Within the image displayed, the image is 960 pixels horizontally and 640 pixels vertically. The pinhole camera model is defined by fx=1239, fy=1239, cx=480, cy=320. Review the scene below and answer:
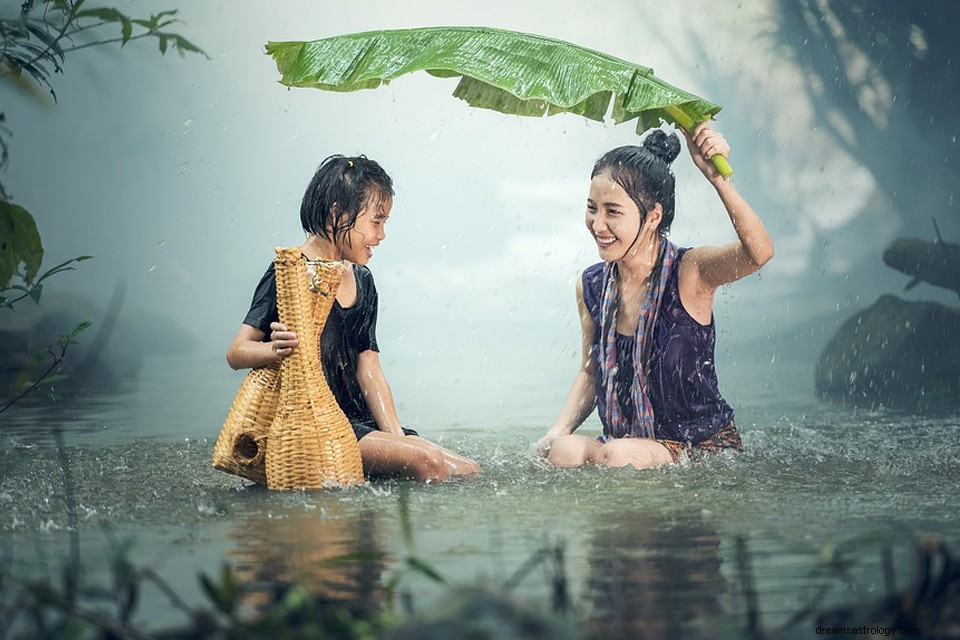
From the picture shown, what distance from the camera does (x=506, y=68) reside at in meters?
4.30

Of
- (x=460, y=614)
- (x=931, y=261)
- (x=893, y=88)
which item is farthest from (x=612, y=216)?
(x=893, y=88)

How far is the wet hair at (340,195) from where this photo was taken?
4.30 m

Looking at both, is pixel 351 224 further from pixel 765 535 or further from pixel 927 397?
pixel 927 397

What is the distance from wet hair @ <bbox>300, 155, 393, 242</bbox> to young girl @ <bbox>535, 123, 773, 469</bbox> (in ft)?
2.83

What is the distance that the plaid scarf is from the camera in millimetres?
4645

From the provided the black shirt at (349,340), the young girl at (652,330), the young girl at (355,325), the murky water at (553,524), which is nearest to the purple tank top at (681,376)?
the young girl at (652,330)

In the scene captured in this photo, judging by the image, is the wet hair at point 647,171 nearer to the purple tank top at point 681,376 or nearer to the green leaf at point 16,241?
the purple tank top at point 681,376

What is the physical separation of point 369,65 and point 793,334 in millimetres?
6143

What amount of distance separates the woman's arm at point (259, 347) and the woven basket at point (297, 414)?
1.5 inches

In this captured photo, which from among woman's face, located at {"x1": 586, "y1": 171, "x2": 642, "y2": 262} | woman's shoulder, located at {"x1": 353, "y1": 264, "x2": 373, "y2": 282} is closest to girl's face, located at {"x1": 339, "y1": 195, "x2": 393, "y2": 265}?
woman's shoulder, located at {"x1": 353, "y1": 264, "x2": 373, "y2": 282}

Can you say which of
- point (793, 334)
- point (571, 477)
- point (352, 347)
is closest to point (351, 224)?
point (352, 347)

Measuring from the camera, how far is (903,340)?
8953 mm

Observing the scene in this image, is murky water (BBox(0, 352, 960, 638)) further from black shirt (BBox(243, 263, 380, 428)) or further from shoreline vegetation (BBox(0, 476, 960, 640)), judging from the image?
black shirt (BBox(243, 263, 380, 428))

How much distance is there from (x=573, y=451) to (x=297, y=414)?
111cm
